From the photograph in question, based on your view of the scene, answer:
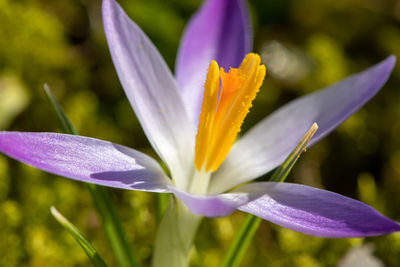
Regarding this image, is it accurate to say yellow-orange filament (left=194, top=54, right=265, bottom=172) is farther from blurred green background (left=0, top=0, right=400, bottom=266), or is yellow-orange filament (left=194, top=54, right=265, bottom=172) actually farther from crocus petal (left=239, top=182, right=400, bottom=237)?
blurred green background (left=0, top=0, right=400, bottom=266)

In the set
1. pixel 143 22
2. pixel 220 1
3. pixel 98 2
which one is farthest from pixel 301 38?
pixel 220 1

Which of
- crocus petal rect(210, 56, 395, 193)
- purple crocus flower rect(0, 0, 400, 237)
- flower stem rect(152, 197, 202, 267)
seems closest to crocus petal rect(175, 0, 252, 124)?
purple crocus flower rect(0, 0, 400, 237)

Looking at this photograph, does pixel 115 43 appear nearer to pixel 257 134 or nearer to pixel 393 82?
pixel 257 134

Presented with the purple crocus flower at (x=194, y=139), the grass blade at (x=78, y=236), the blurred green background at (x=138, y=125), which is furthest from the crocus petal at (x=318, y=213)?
the blurred green background at (x=138, y=125)

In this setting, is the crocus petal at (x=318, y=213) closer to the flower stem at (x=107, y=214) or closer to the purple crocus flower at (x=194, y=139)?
the purple crocus flower at (x=194, y=139)

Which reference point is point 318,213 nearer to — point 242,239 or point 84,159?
point 242,239
